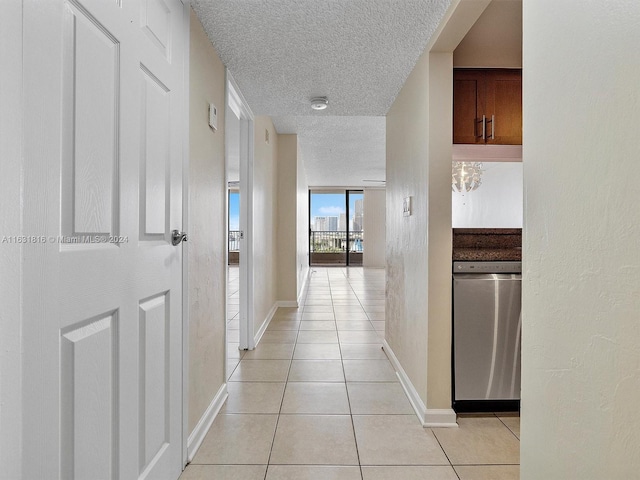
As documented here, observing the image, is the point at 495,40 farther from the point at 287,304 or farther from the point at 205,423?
the point at 287,304

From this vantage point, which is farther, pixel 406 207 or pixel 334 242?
pixel 334 242

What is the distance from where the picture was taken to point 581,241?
70cm

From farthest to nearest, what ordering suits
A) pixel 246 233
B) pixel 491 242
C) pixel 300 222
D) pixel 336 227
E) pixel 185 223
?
pixel 336 227
pixel 300 222
pixel 246 233
pixel 491 242
pixel 185 223

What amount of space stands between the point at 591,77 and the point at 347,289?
236 inches

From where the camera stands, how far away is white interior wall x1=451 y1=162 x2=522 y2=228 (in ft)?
8.84

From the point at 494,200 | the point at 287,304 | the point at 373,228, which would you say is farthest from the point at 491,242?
the point at 373,228

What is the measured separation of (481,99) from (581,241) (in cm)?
198

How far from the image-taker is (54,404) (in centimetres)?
84

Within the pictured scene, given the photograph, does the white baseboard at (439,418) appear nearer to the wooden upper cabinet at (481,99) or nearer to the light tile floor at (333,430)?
the light tile floor at (333,430)

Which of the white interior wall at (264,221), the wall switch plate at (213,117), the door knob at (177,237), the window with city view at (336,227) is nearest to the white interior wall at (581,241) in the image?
the door knob at (177,237)

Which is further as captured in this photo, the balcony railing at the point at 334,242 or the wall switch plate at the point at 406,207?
the balcony railing at the point at 334,242

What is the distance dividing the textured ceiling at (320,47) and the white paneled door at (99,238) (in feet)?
1.53

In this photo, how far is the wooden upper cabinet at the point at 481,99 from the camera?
7.72 ft

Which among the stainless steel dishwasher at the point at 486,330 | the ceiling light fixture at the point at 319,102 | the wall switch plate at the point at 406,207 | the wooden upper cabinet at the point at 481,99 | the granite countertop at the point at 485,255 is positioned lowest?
the stainless steel dishwasher at the point at 486,330
